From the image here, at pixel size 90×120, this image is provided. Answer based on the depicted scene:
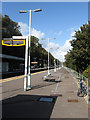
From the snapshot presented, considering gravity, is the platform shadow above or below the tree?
below

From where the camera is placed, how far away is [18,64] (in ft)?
152

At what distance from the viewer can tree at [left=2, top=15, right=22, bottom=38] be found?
45719 millimetres

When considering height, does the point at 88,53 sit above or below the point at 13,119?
above

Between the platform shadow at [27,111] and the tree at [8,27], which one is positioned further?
the tree at [8,27]

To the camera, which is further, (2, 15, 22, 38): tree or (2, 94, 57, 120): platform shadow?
(2, 15, 22, 38): tree

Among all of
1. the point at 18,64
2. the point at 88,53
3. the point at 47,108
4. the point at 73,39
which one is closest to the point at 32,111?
the point at 47,108

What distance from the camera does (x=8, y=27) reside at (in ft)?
159

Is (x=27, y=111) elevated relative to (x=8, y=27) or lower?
lower

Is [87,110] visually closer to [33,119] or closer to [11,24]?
[33,119]

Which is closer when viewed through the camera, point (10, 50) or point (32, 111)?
point (32, 111)

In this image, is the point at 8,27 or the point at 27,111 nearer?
the point at 27,111

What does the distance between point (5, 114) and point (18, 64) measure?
4137 cm

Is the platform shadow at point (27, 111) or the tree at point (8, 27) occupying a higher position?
the tree at point (8, 27)

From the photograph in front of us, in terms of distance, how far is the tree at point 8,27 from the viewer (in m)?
45.7
